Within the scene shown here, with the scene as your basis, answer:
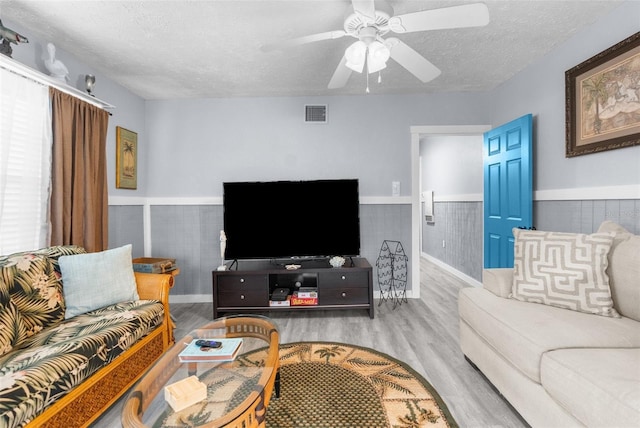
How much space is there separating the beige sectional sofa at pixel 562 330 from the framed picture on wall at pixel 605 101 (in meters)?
0.69

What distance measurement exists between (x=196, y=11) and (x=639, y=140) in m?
2.98

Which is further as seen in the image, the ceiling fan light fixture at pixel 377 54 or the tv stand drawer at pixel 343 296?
the tv stand drawer at pixel 343 296

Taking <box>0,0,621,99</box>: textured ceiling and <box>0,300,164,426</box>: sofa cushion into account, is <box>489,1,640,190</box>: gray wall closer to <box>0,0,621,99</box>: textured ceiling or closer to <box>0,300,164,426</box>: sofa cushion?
<box>0,0,621,99</box>: textured ceiling

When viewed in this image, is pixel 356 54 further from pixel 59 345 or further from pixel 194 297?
pixel 194 297

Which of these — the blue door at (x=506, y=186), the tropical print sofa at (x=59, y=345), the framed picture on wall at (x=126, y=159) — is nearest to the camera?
the tropical print sofa at (x=59, y=345)

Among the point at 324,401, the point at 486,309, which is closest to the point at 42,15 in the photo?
the point at 324,401

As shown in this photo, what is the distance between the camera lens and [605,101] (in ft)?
7.02

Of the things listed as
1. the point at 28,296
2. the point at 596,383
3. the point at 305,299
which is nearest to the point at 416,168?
the point at 305,299

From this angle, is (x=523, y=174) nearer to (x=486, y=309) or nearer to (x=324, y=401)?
(x=486, y=309)

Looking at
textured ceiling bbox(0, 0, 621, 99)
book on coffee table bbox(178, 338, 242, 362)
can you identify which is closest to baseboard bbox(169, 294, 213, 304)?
book on coffee table bbox(178, 338, 242, 362)

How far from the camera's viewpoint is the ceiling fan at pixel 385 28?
5.03 feet

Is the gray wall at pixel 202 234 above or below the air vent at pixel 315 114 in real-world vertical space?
below

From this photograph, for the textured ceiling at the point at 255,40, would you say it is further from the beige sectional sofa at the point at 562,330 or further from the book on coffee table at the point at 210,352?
the book on coffee table at the point at 210,352

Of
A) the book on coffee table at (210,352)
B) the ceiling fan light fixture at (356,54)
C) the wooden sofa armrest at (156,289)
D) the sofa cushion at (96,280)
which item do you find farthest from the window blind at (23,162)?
the ceiling fan light fixture at (356,54)
